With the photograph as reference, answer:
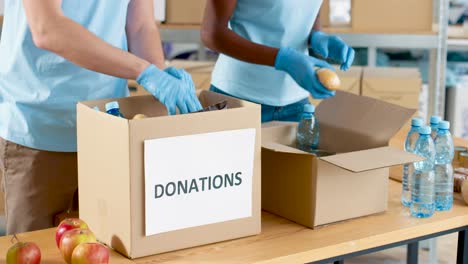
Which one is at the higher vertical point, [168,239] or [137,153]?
[137,153]

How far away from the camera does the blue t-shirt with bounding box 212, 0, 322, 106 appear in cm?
217

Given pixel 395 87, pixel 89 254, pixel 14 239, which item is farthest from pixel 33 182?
pixel 395 87

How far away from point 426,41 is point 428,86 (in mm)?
285

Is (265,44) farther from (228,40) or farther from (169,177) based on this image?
(169,177)

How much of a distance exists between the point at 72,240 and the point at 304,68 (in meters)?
0.83

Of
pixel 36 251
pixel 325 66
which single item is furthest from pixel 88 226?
pixel 325 66

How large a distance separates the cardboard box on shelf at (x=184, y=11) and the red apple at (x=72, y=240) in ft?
7.08

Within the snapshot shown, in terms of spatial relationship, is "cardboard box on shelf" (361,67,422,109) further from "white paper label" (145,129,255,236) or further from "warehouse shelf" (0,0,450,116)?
"white paper label" (145,129,255,236)

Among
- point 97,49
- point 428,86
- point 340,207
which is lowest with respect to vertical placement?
point 428,86

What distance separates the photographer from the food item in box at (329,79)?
6.00 ft

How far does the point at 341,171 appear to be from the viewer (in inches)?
60.7

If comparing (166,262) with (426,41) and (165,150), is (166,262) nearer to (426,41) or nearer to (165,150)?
(165,150)

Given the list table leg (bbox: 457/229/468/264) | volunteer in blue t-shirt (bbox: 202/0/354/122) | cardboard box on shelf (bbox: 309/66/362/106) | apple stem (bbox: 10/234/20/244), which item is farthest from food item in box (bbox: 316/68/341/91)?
cardboard box on shelf (bbox: 309/66/362/106)

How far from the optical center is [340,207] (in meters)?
1.57
